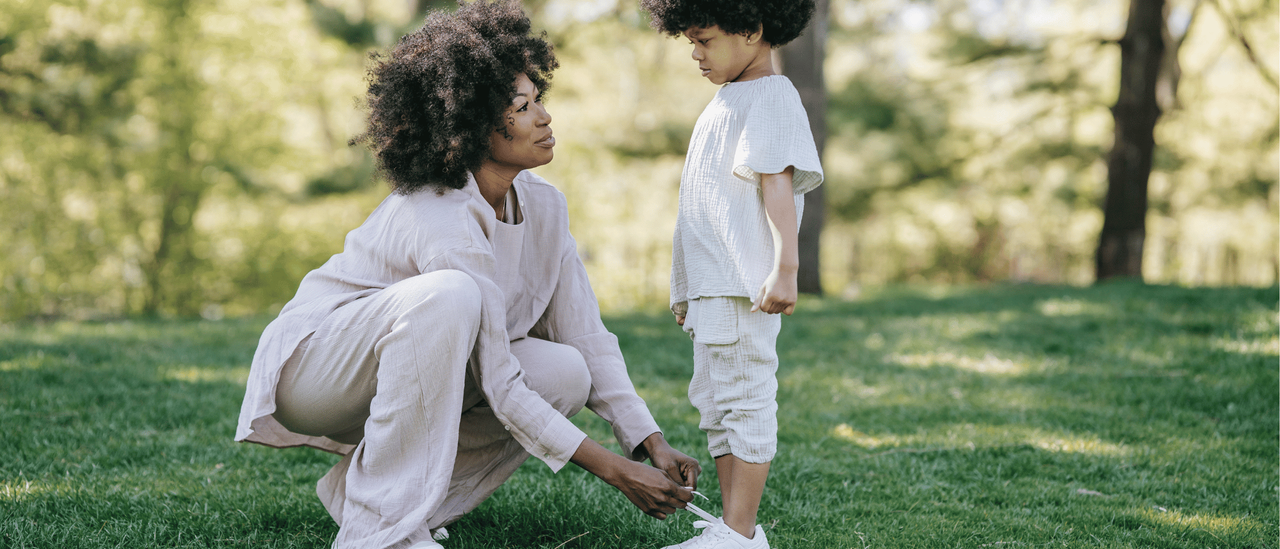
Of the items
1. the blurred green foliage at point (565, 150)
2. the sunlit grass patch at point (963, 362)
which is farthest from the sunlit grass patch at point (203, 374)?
the blurred green foliage at point (565, 150)

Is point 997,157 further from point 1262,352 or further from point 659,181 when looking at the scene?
point 1262,352

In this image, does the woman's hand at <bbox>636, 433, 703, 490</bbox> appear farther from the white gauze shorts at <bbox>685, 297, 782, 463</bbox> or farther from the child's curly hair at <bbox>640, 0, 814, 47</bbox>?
the child's curly hair at <bbox>640, 0, 814, 47</bbox>

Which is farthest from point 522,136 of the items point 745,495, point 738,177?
point 745,495

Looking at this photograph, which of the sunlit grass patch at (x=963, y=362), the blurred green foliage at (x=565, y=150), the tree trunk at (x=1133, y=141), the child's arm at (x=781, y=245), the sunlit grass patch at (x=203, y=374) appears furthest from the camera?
the blurred green foliage at (x=565, y=150)

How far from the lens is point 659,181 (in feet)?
50.3

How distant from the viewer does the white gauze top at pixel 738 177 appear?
6.48 feet

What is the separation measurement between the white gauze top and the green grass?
0.72 meters

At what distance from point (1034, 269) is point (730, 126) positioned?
1378 cm

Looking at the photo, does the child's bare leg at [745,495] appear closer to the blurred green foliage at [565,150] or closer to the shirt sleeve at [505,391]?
the shirt sleeve at [505,391]

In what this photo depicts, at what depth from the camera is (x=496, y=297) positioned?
1859 mm

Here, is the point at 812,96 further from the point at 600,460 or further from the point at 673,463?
the point at 600,460

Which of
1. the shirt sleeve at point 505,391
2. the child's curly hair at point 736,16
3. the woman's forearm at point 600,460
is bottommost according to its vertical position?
the woman's forearm at point 600,460

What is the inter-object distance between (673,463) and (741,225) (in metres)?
0.57

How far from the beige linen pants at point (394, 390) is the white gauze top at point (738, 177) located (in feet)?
1.91
